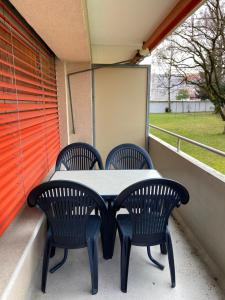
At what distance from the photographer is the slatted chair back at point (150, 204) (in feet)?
5.01

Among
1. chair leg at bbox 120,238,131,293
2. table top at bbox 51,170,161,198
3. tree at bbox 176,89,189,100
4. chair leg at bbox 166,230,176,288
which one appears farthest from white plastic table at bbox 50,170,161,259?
tree at bbox 176,89,189,100

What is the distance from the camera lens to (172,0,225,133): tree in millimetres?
4953

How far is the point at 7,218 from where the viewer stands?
4.90 ft

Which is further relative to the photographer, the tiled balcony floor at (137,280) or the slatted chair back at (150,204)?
the tiled balcony floor at (137,280)

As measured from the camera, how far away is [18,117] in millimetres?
1763

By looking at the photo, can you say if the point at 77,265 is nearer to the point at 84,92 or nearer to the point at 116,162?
the point at 116,162

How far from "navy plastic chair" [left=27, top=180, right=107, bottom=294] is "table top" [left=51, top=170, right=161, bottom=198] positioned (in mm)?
214

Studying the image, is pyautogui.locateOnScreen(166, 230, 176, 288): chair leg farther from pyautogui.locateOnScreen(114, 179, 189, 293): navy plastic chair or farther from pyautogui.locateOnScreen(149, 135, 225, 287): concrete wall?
pyautogui.locateOnScreen(149, 135, 225, 287): concrete wall

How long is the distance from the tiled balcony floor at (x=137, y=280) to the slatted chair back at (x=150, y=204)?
343mm

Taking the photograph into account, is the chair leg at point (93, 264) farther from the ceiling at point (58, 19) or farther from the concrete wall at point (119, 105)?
the concrete wall at point (119, 105)

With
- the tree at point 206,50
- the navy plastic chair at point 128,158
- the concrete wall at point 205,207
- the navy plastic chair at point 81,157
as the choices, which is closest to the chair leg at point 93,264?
the concrete wall at point 205,207

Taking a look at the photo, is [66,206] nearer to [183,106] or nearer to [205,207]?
[205,207]

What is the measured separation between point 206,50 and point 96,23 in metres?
3.94

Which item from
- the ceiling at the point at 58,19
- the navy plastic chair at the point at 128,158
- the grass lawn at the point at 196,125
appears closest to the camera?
the ceiling at the point at 58,19
